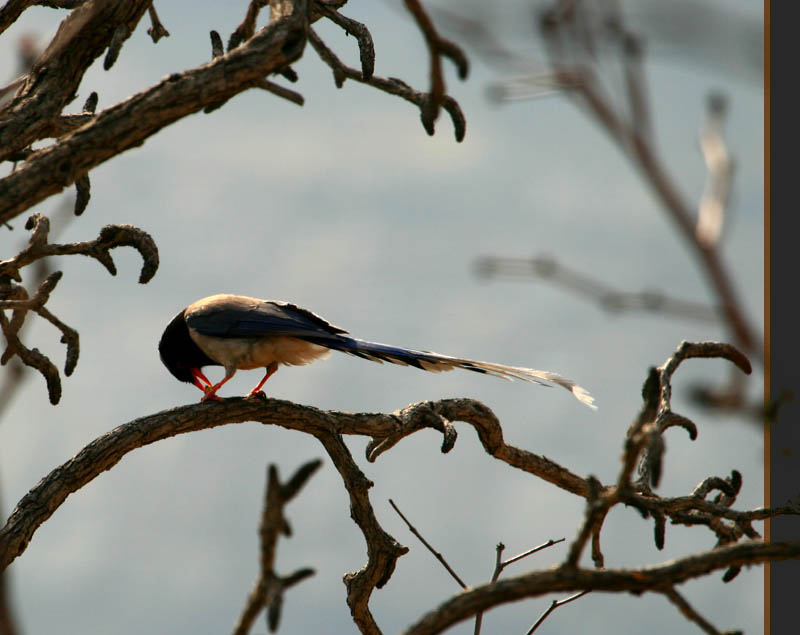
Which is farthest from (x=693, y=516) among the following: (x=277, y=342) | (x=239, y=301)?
(x=239, y=301)

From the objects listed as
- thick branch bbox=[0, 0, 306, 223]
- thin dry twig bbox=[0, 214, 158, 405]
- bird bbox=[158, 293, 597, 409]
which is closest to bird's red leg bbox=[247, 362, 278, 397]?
bird bbox=[158, 293, 597, 409]

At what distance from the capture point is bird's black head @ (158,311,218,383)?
24.5 ft

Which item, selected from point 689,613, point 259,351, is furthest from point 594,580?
point 259,351

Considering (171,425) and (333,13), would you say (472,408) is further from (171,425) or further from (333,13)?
(333,13)

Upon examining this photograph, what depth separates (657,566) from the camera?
352 cm

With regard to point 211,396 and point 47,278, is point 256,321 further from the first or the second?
point 47,278

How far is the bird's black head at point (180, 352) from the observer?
7.45m

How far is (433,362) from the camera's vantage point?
6195 mm

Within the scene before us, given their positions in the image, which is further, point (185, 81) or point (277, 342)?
point (277, 342)

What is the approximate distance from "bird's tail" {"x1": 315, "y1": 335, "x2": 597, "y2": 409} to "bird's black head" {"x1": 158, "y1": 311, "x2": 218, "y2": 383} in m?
1.24

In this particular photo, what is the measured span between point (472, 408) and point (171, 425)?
1.79 metres

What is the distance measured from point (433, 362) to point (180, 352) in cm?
229
